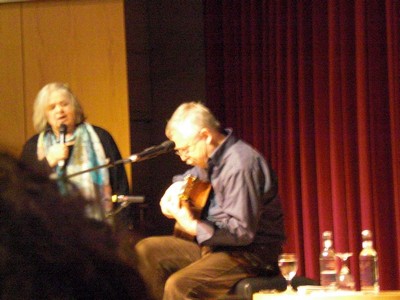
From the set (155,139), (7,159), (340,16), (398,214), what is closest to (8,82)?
(155,139)

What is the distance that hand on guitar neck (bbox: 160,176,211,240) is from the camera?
10.7 feet

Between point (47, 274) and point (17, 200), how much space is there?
1.5 inches

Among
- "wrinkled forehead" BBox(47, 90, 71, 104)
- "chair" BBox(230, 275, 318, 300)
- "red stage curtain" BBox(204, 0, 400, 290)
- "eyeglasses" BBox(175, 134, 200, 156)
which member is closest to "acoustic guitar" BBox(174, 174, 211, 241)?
"eyeglasses" BBox(175, 134, 200, 156)

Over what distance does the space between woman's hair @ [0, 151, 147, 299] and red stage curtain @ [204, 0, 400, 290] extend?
12.2 feet

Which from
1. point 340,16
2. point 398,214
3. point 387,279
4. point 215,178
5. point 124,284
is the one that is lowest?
point 387,279

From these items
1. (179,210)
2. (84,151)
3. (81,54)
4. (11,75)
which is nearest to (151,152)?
(179,210)

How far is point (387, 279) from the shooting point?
405 cm

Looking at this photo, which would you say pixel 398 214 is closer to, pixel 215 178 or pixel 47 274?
pixel 215 178

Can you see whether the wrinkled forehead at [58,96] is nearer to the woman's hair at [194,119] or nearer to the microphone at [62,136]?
the microphone at [62,136]

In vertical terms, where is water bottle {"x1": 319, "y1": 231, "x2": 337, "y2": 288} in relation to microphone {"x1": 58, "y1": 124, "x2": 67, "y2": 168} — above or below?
below

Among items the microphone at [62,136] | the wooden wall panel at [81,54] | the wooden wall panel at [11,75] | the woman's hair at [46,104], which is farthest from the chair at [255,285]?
the wooden wall panel at [11,75]

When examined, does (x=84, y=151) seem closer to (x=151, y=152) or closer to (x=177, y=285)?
(x=177, y=285)

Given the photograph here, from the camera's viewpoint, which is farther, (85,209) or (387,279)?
(387,279)

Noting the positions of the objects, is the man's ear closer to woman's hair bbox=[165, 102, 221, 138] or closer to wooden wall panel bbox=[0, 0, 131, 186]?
woman's hair bbox=[165, 102, 221, 138]
